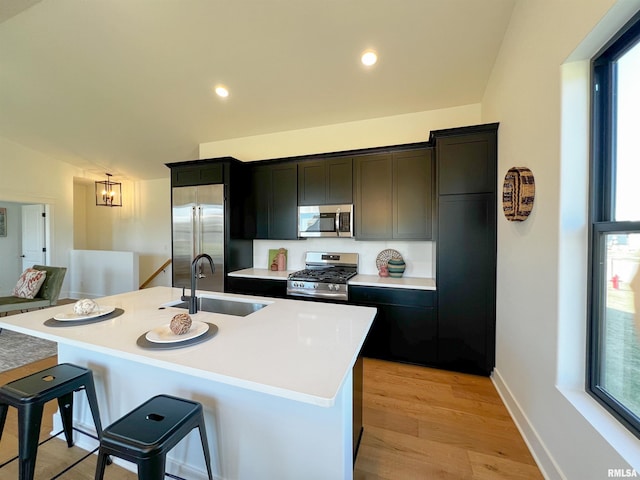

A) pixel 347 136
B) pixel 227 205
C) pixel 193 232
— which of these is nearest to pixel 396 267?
pixel 347 136

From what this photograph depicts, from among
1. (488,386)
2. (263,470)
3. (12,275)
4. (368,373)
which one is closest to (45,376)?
(263,470)

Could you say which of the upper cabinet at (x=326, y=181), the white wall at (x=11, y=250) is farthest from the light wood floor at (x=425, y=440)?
the white wall at (x=11, y=250)

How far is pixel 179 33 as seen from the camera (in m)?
2.48

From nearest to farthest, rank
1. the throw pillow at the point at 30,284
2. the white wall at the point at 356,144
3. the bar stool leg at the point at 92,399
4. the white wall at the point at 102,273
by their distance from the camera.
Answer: the bar stool leg at the point at 92,399 < the white wall at the point at 356,144 < the throw pillow at the point at 30,284 < the white wall at the point at 102,273

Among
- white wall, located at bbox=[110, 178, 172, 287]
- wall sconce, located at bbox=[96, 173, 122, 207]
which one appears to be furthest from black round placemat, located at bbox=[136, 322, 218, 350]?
wall sconce, located at bbox=[96, 173, 122, 207]

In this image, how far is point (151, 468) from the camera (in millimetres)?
992

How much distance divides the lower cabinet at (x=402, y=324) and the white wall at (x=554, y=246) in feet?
2.57

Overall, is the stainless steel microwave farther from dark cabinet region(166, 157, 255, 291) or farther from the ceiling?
the ceiling

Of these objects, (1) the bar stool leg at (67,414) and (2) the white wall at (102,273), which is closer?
(1) the bar stool leg at (67,414)

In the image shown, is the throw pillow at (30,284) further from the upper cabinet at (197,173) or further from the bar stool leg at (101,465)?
the bar stool leg at (101,465)

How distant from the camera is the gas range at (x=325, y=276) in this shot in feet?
9.81

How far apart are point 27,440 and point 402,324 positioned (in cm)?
273

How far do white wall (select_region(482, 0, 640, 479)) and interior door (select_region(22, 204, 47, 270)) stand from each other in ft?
25.6

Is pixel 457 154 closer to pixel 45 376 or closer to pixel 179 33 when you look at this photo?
pixel 179 33
